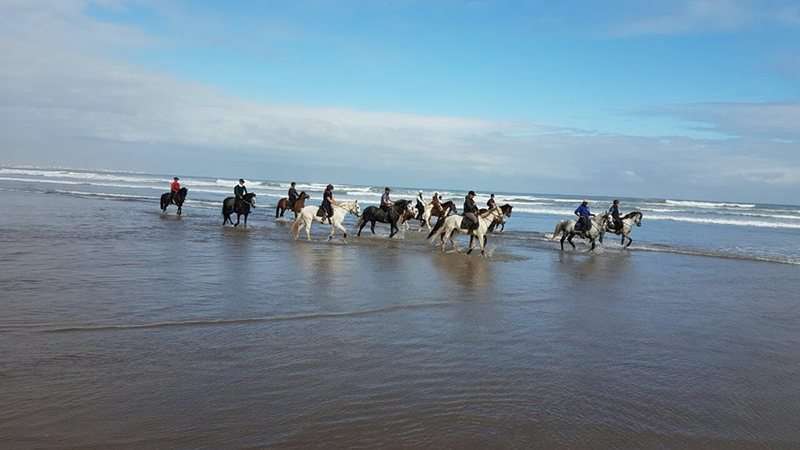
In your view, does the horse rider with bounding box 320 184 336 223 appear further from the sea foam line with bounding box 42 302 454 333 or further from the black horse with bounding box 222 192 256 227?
the sea foam line with bounding box 42 302 454 333

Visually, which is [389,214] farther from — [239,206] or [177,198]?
[177,198]

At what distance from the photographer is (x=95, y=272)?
33.9 feet

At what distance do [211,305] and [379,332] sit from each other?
102 inches

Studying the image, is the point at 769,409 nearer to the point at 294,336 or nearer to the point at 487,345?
the point at 487,345

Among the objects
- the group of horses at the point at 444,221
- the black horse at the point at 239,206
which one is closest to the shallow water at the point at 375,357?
the group of horses at the point at 444,221

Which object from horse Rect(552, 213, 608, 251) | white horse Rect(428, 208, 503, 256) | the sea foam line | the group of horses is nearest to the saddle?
the group of horses

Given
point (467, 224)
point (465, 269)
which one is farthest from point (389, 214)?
point (465, 269)

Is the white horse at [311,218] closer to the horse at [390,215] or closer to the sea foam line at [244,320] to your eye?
the horse at [390,215]

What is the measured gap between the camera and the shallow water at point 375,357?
4438 millimetres

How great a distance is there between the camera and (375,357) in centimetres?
621

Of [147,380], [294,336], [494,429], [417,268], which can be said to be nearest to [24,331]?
[147,380]

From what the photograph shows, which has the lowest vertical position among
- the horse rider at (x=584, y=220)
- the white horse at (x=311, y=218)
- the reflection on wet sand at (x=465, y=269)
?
the reflection on wet sand at (x=465, y=269)

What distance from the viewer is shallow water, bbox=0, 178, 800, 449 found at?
4.44 m

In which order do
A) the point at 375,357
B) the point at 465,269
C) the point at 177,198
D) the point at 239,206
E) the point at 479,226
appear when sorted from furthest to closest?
the point at 177,198 < the point at 239,206 < the point at 479,226 < the point at 465,269 < the point at 375,357
